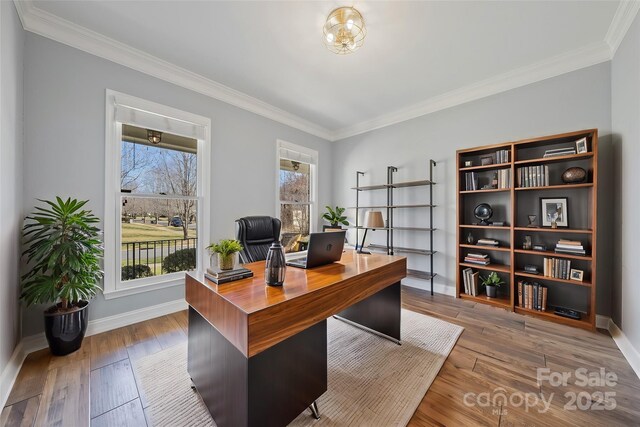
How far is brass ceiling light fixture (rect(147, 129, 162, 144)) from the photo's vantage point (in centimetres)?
265

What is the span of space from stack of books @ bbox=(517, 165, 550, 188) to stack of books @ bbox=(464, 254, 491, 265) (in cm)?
92

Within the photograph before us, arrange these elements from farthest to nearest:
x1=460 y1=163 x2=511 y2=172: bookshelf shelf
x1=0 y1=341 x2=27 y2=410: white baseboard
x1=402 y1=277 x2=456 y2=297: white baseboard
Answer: x1=402 y1=277 x2=456 y2=297: white baseboard
x1=460 y1=163 x2=511 y2=172: bookshelf shelf
x1=0 y1=341 x2=27 y2=410: white baseboard

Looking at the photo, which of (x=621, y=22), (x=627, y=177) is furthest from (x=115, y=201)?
(x=621, y=22)

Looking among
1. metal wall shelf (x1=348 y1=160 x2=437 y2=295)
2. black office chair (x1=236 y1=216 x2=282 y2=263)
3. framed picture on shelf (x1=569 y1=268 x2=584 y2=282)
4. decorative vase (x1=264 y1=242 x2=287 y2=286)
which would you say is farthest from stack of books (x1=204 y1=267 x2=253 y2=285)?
framed picture on shelf (x1=569 y1=268 x2=584 y2=282)

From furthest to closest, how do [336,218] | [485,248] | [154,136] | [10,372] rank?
1. [336,218]
2. [485,248]
3. [154,136]
4. [10,372]

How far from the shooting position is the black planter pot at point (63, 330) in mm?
1822

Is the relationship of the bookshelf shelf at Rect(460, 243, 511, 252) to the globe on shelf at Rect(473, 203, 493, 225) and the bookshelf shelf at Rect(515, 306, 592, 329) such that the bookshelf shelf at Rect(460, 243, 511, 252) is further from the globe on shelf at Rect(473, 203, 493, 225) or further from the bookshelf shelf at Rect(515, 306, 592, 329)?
the bookshelf shelf at Rect(515, 306, 592, 329)

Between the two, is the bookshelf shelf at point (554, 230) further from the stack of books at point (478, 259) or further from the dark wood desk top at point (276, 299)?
the dark wood desk top at point (276, 299)

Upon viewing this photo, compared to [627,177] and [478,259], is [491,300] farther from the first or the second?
[627,177]

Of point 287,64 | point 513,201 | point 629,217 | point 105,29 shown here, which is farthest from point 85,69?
point 629,217

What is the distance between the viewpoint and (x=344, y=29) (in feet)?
6.39

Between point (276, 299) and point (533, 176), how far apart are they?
307 centimetres

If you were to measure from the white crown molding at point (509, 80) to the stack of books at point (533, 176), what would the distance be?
1.02 metres

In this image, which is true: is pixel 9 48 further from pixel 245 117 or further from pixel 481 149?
pixel 481 149
